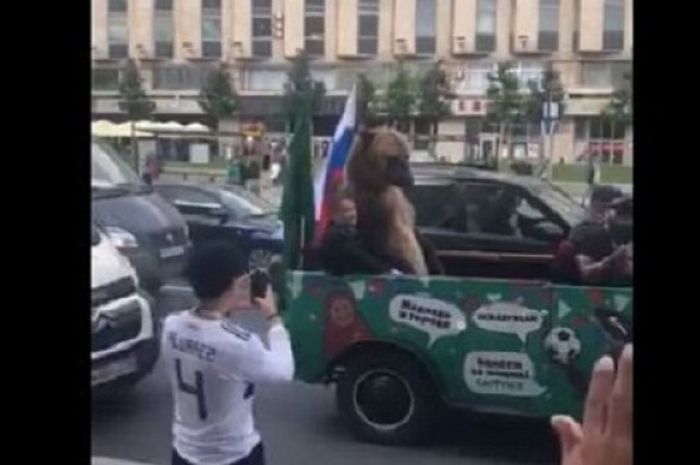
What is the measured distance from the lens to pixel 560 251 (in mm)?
2012

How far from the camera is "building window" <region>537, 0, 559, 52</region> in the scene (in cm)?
202

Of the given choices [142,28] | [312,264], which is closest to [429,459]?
[312,264]

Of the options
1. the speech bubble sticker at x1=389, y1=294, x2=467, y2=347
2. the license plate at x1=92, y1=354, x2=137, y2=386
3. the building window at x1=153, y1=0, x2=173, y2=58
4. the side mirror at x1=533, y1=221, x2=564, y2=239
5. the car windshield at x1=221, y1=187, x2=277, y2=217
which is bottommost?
the license plate at x1=92, y1=354, x2=137, y2=386

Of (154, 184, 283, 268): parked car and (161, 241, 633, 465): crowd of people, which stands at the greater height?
(154, 184, 283, 268): parked car

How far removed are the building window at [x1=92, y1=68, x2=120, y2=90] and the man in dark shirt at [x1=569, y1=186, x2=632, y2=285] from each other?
895 millimetres

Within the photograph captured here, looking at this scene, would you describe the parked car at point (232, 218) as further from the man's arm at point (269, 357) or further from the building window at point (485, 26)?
the building window at point (485, 26)

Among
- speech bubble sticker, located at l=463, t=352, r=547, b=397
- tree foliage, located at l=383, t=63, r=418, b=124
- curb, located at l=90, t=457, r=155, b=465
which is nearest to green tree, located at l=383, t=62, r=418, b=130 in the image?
tree foliage, located at l=383, t=63, r=418, b=124

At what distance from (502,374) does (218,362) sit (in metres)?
0.54

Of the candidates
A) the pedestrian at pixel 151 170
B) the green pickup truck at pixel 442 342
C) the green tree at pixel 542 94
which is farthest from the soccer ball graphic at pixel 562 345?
the pedestrian at pixel 151 170

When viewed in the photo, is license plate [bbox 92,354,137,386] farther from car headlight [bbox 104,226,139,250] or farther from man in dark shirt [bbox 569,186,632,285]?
man in dark shirt [bbox 569,186,632,285]
